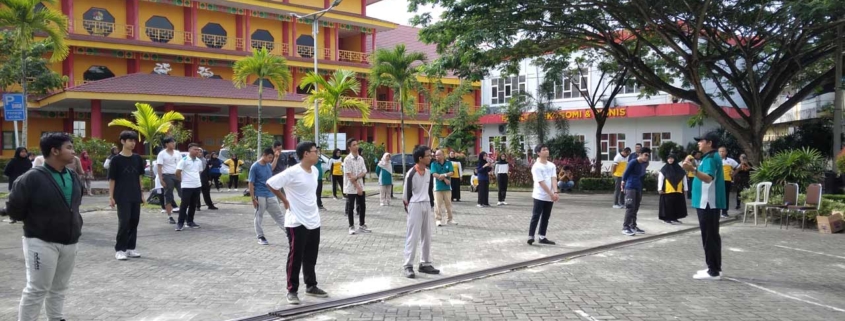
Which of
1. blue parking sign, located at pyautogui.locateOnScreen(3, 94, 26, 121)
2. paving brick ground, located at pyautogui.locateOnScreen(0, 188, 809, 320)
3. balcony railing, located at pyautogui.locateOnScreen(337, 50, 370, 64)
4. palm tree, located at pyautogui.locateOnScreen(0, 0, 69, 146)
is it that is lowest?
paving brick ground, located at pyautogui.locateOnScreen(0, 188, 809, 320)

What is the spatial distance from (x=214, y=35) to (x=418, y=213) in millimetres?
32955

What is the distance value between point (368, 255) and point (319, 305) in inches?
118

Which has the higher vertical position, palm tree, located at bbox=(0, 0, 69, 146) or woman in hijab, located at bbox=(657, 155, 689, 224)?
palm tree, located at bbox=(0, 0, 69, 146)

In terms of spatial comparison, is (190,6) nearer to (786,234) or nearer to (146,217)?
(146,217)

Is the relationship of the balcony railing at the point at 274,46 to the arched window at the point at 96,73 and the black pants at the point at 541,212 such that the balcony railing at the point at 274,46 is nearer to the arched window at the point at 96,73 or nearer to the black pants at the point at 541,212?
the arched window at the point at 96,73

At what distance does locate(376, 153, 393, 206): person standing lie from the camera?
16266 millimetres

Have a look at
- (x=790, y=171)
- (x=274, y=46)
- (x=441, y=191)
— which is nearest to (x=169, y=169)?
(x=441, y=191)

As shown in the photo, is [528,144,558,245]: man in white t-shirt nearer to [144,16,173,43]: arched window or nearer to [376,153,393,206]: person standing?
[376,153,393,206]: person standing

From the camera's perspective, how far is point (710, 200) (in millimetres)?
7750

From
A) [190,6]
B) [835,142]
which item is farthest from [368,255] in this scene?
[190,6]

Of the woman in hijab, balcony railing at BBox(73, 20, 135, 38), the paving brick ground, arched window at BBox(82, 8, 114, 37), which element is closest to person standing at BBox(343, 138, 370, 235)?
the paving brick ground

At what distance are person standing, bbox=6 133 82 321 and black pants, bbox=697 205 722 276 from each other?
689 centimetres

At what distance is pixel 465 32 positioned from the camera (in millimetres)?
18047

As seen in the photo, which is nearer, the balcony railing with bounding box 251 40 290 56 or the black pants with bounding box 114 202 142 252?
the black pants with bounding box 114 202 142 252
